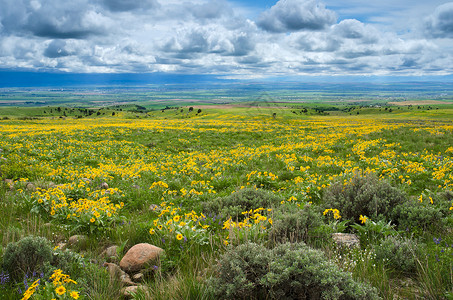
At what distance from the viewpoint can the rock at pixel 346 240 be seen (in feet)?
16.5

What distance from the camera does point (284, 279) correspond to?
3.53 meters

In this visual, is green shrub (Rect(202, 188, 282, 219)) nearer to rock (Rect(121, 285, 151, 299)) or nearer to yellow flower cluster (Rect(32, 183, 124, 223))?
yellow flower cluster (Rect(32, 183, 124, 223))

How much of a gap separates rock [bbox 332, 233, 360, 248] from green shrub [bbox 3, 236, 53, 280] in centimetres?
489

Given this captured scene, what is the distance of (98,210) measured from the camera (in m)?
6.35

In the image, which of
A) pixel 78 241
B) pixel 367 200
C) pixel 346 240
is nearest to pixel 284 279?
pixel 346 240

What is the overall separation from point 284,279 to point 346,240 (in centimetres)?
231

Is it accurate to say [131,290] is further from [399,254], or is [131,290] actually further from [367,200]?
[367,200]

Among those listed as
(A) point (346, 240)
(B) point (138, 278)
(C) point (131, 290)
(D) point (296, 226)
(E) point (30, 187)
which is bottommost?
(E) point (30, 187)

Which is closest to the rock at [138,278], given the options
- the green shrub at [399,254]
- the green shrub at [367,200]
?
the green shrub at [399,254]

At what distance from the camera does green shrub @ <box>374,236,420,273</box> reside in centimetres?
430

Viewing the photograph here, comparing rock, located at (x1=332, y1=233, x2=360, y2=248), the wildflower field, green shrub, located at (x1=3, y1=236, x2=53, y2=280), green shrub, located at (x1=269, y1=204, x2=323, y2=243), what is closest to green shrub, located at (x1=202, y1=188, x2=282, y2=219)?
the wildflower field

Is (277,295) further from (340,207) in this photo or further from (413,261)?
(340,207)

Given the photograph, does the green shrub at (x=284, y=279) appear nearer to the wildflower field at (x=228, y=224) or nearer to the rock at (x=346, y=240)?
the wildflower field at (x=228, y=224)

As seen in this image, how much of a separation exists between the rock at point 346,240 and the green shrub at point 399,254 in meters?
0.42
